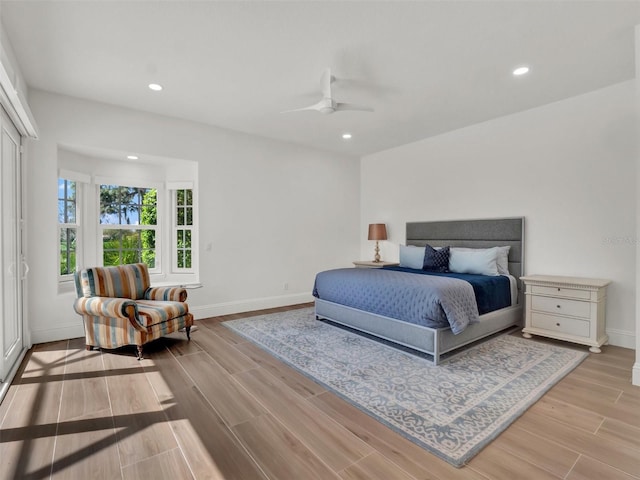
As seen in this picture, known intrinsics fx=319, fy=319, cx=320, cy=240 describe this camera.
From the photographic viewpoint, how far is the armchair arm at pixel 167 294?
3.65 metres

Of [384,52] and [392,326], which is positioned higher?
[384,52]

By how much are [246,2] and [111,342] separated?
3.18 m

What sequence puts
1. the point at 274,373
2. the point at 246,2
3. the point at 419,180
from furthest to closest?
1. the point at 419,180
2. the point at 274,373
3. the point at 246,2

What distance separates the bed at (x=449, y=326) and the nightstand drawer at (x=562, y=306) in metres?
0.34

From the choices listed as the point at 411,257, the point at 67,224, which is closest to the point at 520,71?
the point at 411,257

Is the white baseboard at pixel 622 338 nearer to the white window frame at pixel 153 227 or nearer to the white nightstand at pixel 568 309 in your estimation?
the white nightstand at pixel 568 309

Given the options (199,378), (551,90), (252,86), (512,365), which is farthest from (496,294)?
(252,86)

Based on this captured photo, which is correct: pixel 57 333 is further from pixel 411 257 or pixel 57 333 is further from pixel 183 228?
pixel 411 257

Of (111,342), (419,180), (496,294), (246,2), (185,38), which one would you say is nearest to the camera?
(246,2)

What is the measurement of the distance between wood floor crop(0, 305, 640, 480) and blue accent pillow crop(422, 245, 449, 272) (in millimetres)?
1885

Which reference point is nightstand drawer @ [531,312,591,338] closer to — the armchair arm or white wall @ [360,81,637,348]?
white wall @ [360,81,637,348]

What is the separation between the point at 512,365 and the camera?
2.83 meters

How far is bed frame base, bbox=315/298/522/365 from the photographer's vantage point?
2903mm

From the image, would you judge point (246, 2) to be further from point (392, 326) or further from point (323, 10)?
point (392, 326)
